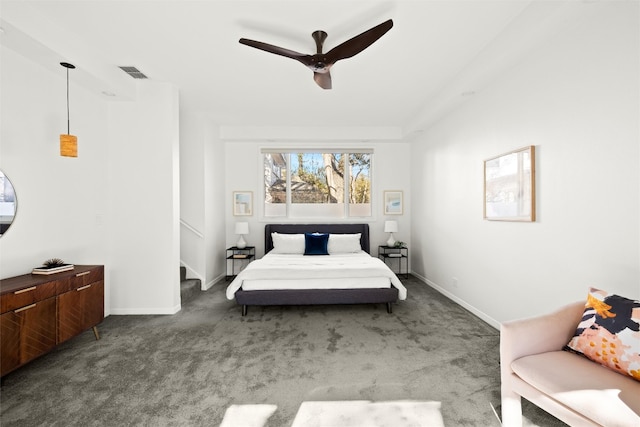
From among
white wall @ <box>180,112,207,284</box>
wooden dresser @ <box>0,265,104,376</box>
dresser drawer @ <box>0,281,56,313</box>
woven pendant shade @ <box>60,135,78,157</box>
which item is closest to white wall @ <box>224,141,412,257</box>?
white wall @ <box>180,112,207,284</box>

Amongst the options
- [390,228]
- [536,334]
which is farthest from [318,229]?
[536,334]

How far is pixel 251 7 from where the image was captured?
87.0 inches

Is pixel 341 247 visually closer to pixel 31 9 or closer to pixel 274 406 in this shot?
pixel 274 406

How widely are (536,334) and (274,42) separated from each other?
3091 mm

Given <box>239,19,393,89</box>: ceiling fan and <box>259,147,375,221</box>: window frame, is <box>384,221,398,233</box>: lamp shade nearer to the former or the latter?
<box>259,147,375,221</box>: window frame

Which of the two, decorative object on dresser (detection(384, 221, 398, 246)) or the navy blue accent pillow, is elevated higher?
decorative object on dresser (detection(384, 221, 398, 246))

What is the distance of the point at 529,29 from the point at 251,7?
7.24 feet

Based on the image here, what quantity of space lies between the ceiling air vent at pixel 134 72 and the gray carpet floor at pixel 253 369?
9.51 feet

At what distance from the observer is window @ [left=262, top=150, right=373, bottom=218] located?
584cm

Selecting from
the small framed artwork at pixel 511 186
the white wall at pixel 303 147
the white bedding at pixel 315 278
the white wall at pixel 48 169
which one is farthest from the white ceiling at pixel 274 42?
the white bedding at pixel 315 278

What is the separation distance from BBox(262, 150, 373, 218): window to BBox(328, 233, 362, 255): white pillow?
888mm

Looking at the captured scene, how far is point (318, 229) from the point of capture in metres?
5.54

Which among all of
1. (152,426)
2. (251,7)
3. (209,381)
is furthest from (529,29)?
(152,426)

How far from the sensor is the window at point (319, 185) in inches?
230
